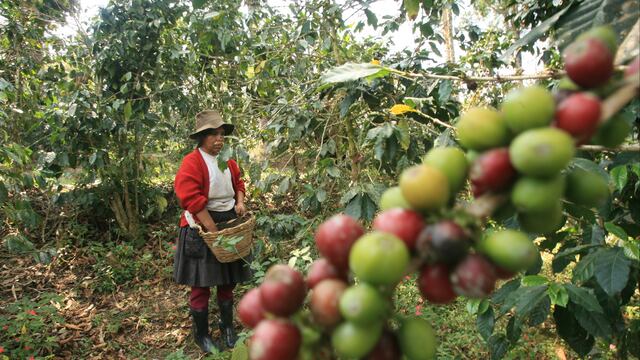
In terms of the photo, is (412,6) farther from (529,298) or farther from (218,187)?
→ (218,187)

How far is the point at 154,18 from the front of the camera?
15.8 ft

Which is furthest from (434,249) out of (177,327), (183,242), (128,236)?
(128,236)

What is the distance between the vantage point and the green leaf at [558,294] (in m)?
1.61

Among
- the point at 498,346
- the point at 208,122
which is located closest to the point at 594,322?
the point at 498,346

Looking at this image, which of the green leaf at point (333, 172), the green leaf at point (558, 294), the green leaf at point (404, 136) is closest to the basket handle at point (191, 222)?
the green leaf at point (333, 172)

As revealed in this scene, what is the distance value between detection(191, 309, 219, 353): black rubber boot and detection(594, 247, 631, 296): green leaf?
311cm

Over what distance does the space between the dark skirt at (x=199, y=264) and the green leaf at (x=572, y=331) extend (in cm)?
242

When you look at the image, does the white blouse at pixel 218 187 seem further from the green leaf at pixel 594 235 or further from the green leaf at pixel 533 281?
the green leaf at pixel 594 235

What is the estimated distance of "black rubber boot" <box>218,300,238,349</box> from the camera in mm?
3807

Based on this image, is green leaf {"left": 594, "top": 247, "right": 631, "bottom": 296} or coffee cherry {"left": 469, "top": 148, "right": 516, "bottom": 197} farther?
green leaf {"left": 594, "top": 247, "right": 631, "bottom": 296}

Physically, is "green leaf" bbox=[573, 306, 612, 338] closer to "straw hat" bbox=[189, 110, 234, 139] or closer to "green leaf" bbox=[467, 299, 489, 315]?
"green leaf" bbox=[467, 299, 489, 315]

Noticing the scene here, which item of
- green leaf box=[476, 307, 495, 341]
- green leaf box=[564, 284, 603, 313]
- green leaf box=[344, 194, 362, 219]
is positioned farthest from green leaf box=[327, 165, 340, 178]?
green leaf box=[564, 284, 603, 313]

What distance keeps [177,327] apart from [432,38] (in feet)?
11.7

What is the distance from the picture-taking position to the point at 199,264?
3602 mm
